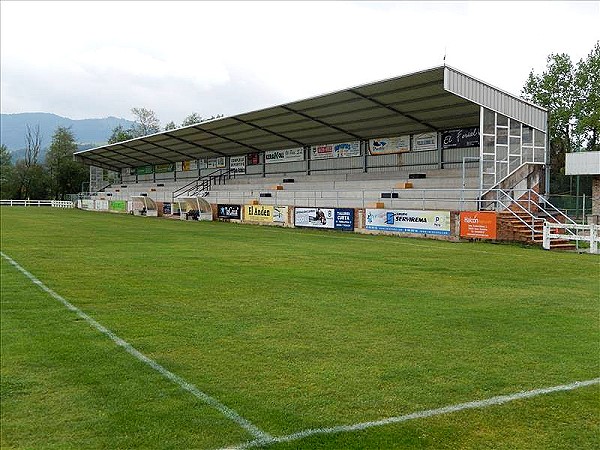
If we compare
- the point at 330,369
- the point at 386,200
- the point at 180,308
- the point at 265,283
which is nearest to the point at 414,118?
the point at 386,200

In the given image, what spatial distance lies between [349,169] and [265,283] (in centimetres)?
3632

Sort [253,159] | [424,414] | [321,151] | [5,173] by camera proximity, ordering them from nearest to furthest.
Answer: [424,414] < [321,151] < [253,159] < [5,173]

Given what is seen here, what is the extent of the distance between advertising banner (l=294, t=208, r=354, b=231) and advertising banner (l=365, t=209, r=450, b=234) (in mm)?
1717

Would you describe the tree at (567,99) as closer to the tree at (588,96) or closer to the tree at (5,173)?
the tree at (588,96)

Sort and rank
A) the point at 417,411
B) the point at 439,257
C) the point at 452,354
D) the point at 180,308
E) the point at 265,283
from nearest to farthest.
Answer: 1. the point at 417,411
2. the point at 452,354
3. the point at 180,308
4. the point at 265,283
5. the point at 439,257

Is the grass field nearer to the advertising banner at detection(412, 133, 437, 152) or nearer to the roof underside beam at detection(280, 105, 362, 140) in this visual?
the roof underside beam at detection(280, 105, 362, 140)

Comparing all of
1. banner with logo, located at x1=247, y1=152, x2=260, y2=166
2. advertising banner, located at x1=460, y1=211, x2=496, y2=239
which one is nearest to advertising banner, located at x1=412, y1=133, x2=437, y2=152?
advertising banner, located at x1=460, y1=211, x2=496, y2=239

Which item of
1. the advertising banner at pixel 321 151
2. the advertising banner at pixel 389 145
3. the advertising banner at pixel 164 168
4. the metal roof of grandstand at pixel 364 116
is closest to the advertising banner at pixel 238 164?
the metal roof of grandstand at pixel 364 116

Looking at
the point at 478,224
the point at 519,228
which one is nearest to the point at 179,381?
the point at 519,228

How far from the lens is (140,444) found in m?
Result: 4.62

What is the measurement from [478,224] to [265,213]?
18.7 m

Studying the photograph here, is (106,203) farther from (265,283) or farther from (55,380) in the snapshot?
(55,380)

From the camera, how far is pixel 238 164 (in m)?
61.4

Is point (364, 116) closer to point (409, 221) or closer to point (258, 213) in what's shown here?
point (258, 213)
